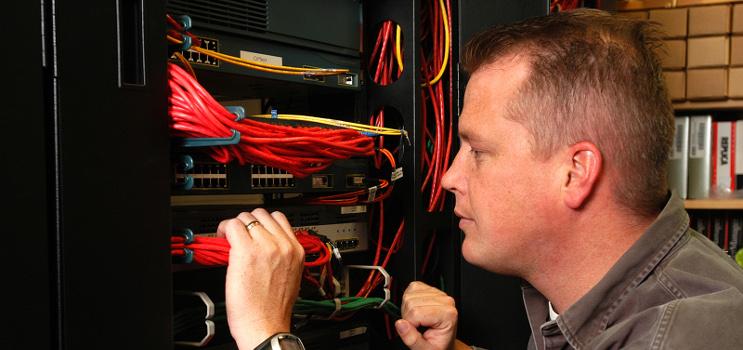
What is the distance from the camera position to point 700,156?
Result: 2.40 meters

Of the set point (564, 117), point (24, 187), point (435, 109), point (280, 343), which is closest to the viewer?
point (24, 187)

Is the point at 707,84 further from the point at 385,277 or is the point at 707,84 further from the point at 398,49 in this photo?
the point at 385,277

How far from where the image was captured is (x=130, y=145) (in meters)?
0.73

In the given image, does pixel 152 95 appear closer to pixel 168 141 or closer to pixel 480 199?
pixel 168 141

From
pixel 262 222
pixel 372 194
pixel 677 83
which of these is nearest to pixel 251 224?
pixel 262 222

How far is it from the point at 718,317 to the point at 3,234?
76 cm

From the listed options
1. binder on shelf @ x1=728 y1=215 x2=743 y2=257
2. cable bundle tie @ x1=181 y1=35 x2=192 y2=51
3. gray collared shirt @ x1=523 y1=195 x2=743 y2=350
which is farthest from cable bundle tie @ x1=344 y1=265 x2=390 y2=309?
binder on shelf @ x1=728 y1=215 x2=743 y2=257

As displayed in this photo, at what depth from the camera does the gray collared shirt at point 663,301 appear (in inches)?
27.8

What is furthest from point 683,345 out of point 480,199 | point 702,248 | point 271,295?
point 271,295

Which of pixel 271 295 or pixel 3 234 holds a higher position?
pixel 3 234

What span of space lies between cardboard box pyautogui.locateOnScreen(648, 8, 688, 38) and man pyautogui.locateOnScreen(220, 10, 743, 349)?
1507mm

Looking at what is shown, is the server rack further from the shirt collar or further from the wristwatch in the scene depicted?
the shirt collar

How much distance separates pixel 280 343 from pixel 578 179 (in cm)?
45

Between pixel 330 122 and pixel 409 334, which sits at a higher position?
pixel 330 122
